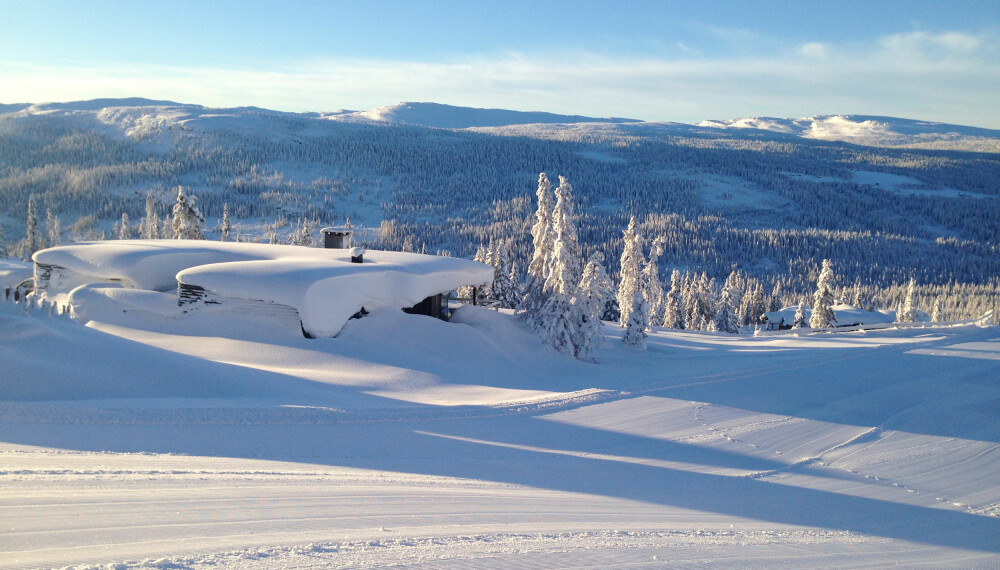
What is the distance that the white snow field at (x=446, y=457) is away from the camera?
20.0 feet

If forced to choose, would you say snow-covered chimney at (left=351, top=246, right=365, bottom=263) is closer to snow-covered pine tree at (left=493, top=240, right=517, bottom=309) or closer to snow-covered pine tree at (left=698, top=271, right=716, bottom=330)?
A: snow-covered pine tree at (left=493, top=240, right=517, bottom=309)

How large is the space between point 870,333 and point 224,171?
180269mm

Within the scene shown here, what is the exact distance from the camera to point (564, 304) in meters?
21.8

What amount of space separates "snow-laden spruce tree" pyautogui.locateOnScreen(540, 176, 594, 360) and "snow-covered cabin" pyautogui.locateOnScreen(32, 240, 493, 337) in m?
3.84

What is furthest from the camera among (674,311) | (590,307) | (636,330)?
(674,311)

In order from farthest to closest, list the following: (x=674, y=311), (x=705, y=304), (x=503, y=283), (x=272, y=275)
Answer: (x=705, y=304), (x=674, y=311), (x=503, y=283), (x=272, y=275)

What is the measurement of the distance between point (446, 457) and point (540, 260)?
1641 cm

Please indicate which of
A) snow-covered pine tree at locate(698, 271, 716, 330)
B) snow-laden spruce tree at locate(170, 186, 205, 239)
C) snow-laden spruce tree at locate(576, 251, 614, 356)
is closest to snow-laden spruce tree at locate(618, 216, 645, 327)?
snow-laden spruce tree at locate(576, 251, 614, 356)

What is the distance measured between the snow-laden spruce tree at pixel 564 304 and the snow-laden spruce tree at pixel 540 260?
1.30 m

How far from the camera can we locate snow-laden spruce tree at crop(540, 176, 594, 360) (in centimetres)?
2172

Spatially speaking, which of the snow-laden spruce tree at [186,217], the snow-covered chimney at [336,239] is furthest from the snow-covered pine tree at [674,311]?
the snow-laden spruce tree at [186,217]

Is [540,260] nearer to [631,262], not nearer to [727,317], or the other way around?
[631,262]

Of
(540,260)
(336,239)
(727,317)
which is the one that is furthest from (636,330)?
(727,317)

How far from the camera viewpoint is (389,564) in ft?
17.9
